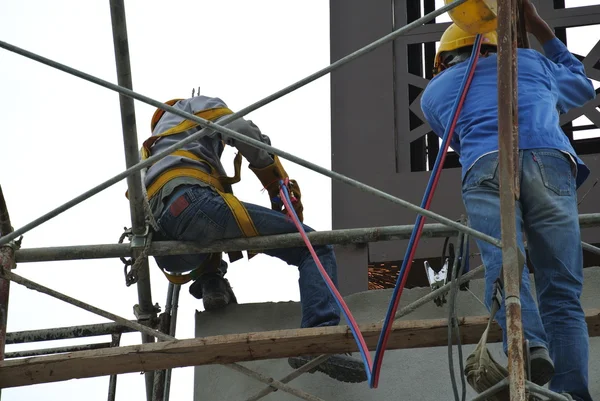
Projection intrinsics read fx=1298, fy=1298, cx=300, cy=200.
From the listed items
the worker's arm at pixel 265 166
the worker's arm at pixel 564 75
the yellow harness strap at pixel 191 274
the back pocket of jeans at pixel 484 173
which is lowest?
the yellow harness strap at pixel 191 274

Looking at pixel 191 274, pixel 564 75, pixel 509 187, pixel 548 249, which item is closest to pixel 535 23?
pixel 564 75

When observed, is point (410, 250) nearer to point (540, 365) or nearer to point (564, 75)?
point (540, 365)

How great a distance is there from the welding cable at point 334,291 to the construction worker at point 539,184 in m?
0.56

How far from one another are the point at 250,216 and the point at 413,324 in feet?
4.44

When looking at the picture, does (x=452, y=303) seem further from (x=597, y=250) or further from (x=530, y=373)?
(x=597, y=250)

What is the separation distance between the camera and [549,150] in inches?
224

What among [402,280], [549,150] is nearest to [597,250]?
[549,150]

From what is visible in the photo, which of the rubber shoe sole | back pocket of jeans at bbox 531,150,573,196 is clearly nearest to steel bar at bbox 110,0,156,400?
back pocket of jeans at bbox 531,150,573,196

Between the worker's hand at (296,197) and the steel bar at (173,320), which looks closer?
the worker's hand at (296,197)

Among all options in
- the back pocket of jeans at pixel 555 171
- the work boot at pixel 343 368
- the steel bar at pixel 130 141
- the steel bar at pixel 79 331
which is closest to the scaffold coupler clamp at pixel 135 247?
the steel bar at pixel 130 141

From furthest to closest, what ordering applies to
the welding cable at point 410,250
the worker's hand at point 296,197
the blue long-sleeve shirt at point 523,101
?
1. the worker's hand at point 296,197
2. the blue long-sleeve shirt at point 523,101
3. the welding cable at point 410,250

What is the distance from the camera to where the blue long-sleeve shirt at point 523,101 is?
18.9 ft

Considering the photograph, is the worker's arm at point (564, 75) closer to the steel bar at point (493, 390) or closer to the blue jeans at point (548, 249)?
the blue jeans at point (548, 249)

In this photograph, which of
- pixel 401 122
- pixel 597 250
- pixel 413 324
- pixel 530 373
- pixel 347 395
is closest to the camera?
pixel 530 373
